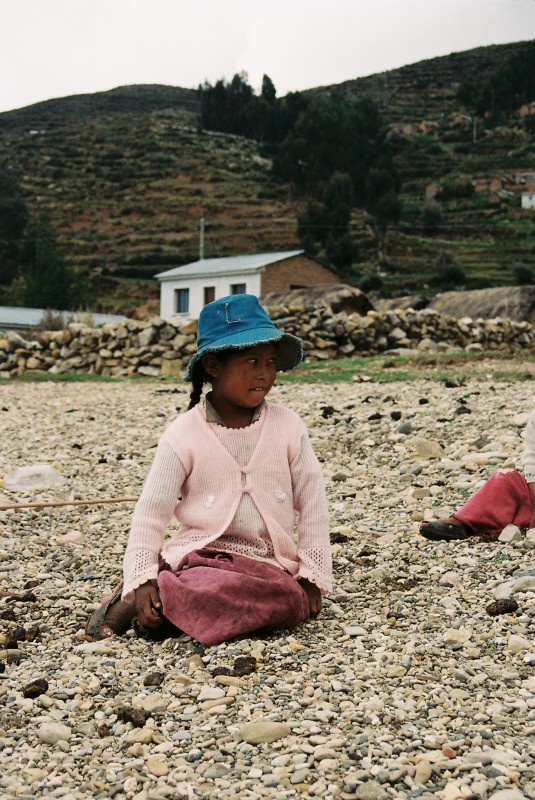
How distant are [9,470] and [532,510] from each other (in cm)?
486

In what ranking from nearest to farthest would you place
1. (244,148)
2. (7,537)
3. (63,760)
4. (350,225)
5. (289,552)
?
1. (63,760)
2. (289,552)
3. (7,537)
4. (350,225)
5. (244,148)

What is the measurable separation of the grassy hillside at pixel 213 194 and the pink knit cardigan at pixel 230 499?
40243mm

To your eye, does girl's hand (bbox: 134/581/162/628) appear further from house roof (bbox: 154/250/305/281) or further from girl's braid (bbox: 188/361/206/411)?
house roof (bbox: 154/250/305/281)

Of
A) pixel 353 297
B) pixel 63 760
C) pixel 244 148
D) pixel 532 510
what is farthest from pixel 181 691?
pixel 244 148

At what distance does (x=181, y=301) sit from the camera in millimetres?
38125

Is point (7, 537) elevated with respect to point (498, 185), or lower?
lower

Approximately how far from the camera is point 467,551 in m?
4.44

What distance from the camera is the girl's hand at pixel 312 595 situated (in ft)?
12.0

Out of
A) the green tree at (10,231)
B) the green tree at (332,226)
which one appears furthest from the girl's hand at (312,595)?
the green tree at (10,231)

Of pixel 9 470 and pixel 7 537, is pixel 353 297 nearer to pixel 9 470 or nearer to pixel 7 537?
pixel 9 470

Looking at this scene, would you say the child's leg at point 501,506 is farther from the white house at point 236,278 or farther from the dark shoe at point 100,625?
the white house at point 236,278

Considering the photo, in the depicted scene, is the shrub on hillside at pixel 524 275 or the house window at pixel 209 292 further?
the shrub on hillside at pixel 524 275

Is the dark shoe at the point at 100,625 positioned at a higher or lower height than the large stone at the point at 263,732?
lower

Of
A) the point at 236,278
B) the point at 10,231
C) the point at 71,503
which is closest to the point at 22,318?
the point at 236,278
